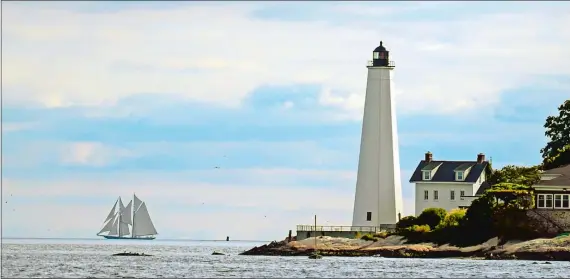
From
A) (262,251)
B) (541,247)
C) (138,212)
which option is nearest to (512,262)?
(541,247)

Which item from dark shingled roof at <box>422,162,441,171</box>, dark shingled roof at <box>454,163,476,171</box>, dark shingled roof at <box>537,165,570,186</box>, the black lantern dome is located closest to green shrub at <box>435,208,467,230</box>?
dark shingled roof at <box>537,165,570,186</box>

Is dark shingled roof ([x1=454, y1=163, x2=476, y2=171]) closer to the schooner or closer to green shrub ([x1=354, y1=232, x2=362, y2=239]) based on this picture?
green shrub ([x1=354, y1=232, x2=362, y2=239])

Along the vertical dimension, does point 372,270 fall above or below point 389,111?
below

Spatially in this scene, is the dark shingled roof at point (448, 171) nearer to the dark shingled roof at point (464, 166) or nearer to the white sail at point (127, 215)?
the dark shingled roof at point (464, 166)

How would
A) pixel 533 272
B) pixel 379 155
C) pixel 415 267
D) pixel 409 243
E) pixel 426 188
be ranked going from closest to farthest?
pixel 533 272 < pixel 415 267 < pixel 409 243 < pixel 379 155 < pixel 426 188

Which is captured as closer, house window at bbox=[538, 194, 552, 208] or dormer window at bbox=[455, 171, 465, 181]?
house window at bbox=[538, 194, 552, 208]

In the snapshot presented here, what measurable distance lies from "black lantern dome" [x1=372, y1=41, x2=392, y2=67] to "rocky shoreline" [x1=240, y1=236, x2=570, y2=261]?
13.8 meters

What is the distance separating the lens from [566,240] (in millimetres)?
88125

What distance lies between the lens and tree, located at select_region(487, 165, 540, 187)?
320 feet

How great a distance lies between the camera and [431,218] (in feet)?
324

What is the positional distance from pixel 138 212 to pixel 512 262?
11205 centimetres

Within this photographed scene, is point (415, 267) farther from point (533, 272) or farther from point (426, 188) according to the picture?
point (426, 188)

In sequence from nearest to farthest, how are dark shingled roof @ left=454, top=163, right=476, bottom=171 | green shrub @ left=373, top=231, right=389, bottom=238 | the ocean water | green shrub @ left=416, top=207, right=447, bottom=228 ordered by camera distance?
1. the ocean water
2. green shrub @ left=416, top=207, right=447, bottom=228
3. green shrub @ left=373, top=231, right=389, bottom=238
4. dark shingled roof @ left=454, top=163, right=476, bottom=171

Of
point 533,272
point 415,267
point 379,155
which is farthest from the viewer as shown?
point 379,155
